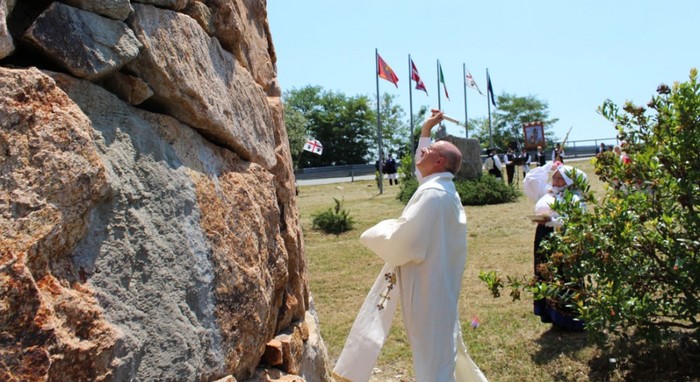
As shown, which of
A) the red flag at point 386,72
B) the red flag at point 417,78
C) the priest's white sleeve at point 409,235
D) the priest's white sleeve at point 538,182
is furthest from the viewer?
the red flag at point 417,78

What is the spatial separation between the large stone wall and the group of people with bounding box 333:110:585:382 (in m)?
0.70

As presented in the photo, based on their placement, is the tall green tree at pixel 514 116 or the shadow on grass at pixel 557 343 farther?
the tall green tree at pixel 514 116

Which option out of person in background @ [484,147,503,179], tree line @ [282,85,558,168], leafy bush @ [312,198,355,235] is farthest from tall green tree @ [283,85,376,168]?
leafy bush @ [312,198,355,235]

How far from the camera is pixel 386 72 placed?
25453 millimetres

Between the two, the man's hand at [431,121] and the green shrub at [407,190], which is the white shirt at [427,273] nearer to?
the man's hand at [431,121]

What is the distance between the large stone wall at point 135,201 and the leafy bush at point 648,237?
8.14 ft

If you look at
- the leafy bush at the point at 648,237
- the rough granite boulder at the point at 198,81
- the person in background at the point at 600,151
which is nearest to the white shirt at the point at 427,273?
the rough granite boulder at the point at 198,81

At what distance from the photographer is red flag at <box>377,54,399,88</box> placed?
25188 mm

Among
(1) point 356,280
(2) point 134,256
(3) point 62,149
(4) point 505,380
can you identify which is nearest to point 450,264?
(4) point 505,380

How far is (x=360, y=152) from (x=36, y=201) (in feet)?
174

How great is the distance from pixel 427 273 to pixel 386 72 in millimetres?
22009

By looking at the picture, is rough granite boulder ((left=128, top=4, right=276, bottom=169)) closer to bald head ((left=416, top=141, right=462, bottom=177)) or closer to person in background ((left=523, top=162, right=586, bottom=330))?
bald head ((left=416, top=141, right=462, bottom=177))

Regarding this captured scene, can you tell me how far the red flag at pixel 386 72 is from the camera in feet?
82.6

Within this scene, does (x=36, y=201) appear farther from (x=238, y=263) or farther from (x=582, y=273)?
(x=582, y=273)
